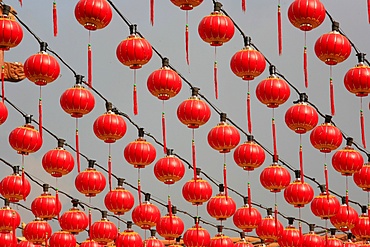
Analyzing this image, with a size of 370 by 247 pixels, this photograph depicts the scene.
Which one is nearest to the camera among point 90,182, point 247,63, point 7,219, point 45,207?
point 247,63

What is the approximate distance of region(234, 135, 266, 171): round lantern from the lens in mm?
14953

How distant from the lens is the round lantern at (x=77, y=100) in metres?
13.4

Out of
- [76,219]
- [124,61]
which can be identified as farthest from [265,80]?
[76,219]

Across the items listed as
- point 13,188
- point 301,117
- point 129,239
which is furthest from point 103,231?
point 301,117

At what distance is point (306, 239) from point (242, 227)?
1.32m

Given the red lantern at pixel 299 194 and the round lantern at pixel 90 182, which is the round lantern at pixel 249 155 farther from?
the round lantern at pixel 90 182

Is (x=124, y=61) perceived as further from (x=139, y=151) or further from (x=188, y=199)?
(x=188, y=199)

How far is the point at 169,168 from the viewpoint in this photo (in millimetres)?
15406

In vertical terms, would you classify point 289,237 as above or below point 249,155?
below

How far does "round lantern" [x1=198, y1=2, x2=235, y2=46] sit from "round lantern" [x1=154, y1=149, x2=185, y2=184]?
313cm

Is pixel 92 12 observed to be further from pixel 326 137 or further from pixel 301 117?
pixel 326 137

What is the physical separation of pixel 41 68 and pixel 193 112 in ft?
7.39

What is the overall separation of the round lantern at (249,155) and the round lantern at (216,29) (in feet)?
8.63

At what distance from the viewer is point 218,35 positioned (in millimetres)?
12594
